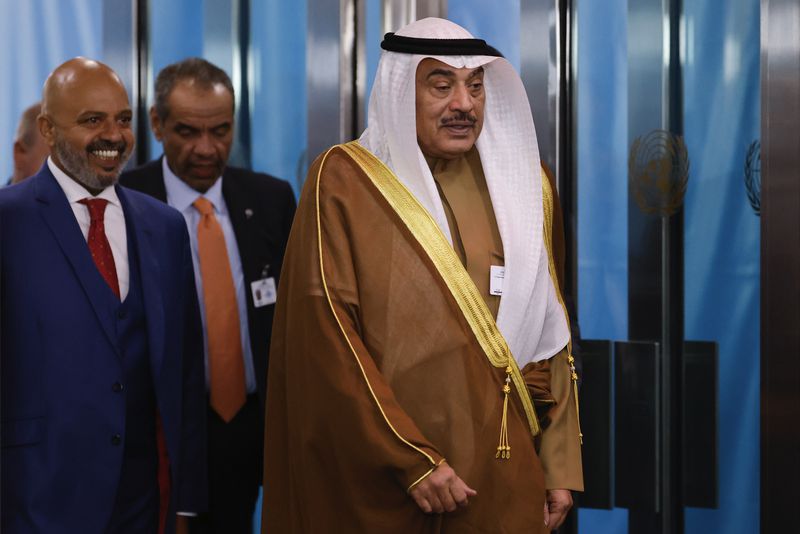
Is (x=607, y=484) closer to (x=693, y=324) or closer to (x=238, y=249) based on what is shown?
(x=693, y=324)

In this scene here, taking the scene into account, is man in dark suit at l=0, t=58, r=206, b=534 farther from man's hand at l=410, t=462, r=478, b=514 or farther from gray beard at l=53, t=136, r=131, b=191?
man's hand at l=410, t=462, r=478, b=514

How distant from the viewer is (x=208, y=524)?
319cm

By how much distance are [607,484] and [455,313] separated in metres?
1.46

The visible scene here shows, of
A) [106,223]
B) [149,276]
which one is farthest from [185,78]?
[149,276]

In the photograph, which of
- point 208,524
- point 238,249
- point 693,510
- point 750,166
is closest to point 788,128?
point 750,166

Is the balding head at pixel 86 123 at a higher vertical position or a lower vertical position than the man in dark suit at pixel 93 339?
higher

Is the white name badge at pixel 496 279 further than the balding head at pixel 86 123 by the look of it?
No

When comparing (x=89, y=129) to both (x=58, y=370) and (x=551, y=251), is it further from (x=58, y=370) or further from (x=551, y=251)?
(x=551, y=251)

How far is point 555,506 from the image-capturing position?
2.43 meters

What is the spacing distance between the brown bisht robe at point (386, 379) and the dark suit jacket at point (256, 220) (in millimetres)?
767

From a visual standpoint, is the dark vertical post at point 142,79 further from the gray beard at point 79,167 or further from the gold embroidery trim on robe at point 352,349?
the gold embroidery trim on robe at point 352,349

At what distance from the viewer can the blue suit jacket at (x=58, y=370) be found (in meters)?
2.42

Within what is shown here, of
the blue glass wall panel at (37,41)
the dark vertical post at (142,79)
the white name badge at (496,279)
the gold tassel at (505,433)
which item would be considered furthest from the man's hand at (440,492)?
the blue glass wall panel at (37,41)

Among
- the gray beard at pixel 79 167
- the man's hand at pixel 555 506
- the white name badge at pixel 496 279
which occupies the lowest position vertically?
the man's hand at pixel 555 506
